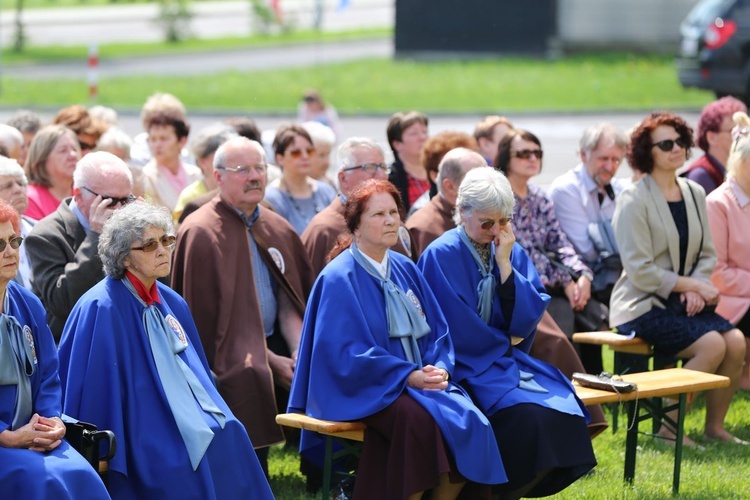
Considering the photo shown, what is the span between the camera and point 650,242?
27.2ft

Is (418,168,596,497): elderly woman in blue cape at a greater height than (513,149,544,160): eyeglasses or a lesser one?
lesser

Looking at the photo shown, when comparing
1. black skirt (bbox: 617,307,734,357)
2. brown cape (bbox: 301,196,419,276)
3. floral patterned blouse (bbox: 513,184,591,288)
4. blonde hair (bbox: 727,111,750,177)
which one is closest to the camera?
brown cape (bbox: 301,196,419,276)

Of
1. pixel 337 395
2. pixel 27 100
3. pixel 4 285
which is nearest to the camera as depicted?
pixel 4 285

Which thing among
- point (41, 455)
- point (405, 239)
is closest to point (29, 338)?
point (41, 455)

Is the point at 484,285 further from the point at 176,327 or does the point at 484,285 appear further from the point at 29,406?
the point at 29,406

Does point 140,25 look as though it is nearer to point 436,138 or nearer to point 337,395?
point 436,138

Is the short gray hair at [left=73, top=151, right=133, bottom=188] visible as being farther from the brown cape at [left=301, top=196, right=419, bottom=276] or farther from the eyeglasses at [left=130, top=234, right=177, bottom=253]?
the brown cape at [left=301, top=196, right=419, bottom=276]

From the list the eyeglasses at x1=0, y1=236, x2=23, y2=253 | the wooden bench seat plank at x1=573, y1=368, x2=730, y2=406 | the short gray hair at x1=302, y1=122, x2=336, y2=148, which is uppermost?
the eyeglasses at x1=0, y1=236, x2=23, y2=253

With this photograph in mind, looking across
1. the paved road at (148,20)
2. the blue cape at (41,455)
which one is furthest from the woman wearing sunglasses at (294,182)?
the paved road at (148,20)

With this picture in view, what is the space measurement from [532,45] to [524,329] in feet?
77.7

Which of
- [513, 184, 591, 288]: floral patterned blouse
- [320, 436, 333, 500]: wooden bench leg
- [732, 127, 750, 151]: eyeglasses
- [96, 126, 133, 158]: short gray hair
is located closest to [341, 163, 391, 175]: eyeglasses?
[513, 184, 591, 288]: floral patterned blouse

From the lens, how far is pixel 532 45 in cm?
2991

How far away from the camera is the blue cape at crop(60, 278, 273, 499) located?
18.9 feet

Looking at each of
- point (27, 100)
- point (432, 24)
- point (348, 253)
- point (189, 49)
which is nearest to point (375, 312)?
point (348, 253)
